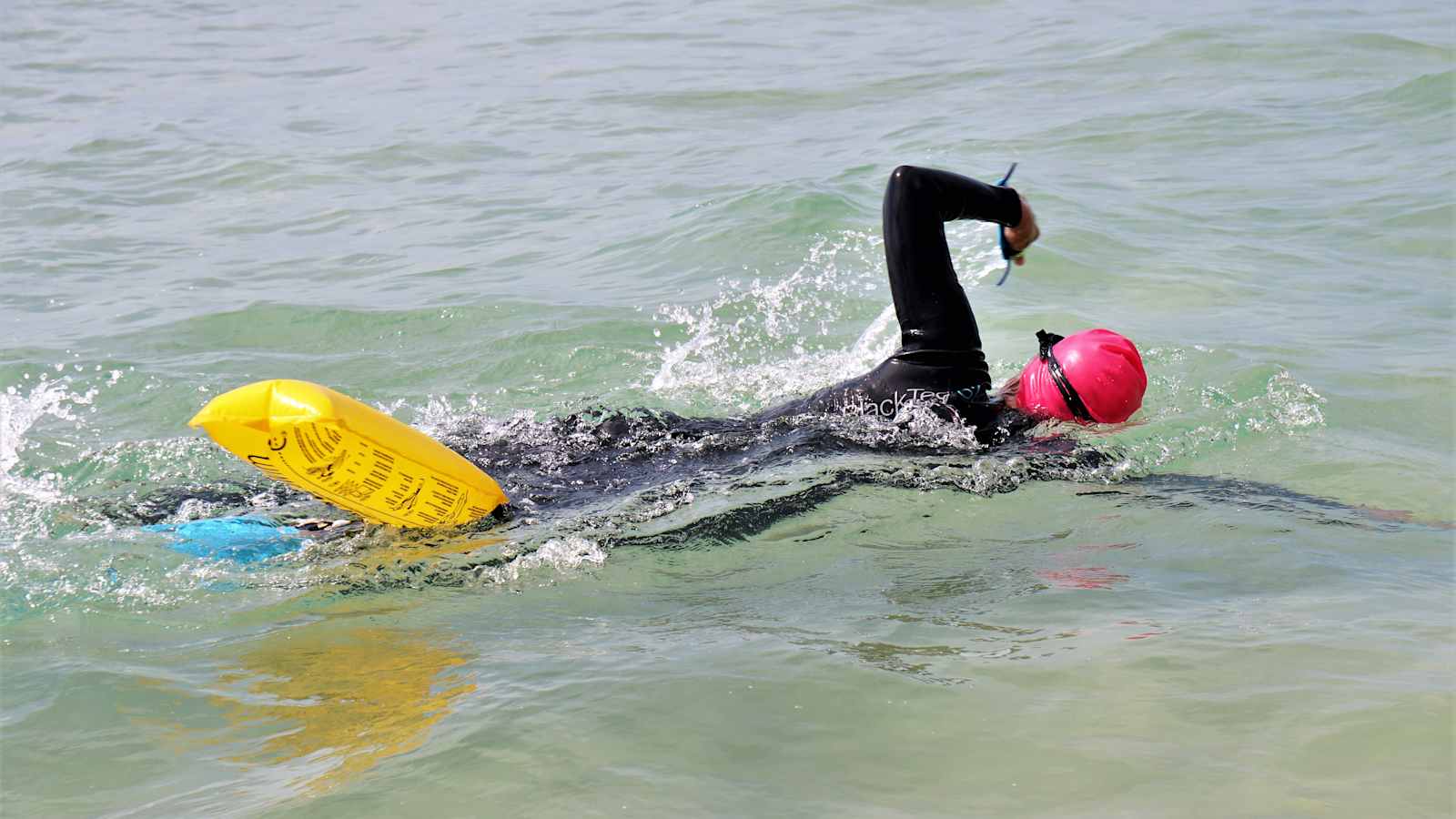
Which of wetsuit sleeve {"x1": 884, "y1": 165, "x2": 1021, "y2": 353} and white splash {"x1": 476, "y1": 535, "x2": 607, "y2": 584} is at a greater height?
wetsuit sleeve {"x1": 884, "y1": 165, "x2": 1021, "y2": 353}

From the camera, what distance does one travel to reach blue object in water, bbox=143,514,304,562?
4.30 m

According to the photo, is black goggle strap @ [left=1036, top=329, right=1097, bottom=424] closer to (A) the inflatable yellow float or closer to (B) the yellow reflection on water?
(A) the inflatable yellow float

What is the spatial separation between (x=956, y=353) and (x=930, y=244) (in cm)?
43

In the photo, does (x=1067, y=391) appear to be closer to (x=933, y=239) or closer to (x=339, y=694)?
(x=933, y=239)

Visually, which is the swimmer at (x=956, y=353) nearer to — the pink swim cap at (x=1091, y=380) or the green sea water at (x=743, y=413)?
the pink swim cap at (x=1091, y=380)

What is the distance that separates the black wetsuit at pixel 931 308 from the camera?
4648mm

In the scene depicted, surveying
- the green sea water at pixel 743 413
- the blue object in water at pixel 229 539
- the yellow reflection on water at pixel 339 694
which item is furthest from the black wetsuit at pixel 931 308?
the blue object in water at pixel 229 539

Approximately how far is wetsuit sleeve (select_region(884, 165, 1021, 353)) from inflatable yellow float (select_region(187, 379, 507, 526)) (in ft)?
5.38

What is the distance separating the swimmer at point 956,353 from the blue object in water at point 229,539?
201 centimetres

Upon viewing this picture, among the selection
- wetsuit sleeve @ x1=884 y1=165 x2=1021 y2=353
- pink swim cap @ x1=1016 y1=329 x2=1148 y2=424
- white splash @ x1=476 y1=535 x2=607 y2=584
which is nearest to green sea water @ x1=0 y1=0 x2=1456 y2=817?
white splash @ x1=476 y1=535 x2=607 y2=584

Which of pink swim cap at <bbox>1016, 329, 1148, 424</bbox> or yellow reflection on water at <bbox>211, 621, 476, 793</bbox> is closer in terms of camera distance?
yellow reflection on water at <bbox>211, 621, 476, 793</bbox>

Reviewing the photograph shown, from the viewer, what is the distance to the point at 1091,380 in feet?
16.3

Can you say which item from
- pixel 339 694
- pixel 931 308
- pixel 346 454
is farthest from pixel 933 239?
pixel 339 694

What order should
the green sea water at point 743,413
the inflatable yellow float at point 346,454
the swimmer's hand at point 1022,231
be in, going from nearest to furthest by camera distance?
the green sea water at point 743,413, the inflatable yellow float at point 346,454, the swimmer's hand at point 1022,231
